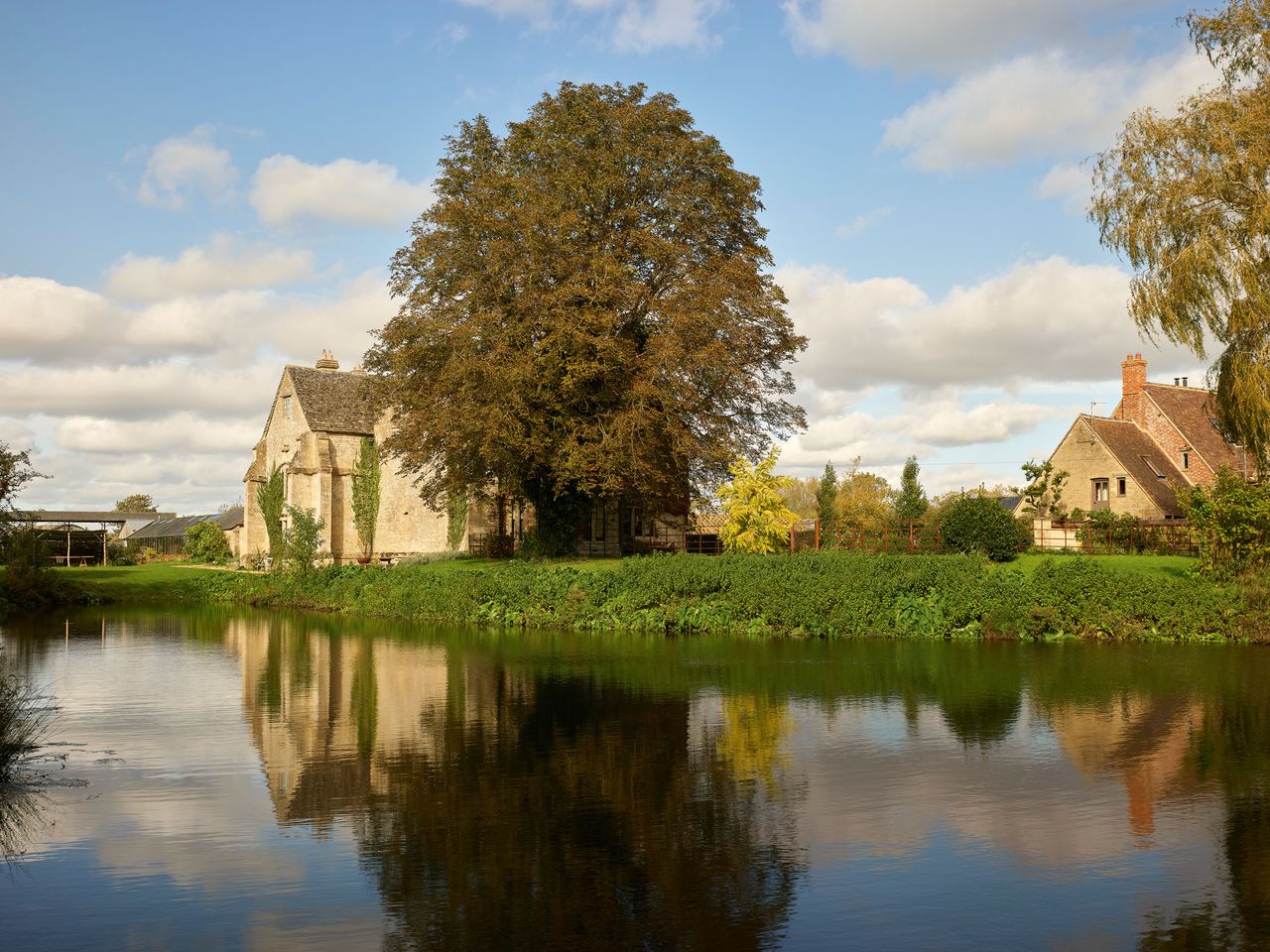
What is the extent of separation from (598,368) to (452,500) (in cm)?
1474

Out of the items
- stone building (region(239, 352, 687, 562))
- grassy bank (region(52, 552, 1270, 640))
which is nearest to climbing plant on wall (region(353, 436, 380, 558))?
→ stone building (region(239, 352, 687, 562))

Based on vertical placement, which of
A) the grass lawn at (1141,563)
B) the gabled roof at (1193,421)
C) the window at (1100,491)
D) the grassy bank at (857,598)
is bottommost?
the grassy bank at (857,598)

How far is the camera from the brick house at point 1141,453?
4528 cm

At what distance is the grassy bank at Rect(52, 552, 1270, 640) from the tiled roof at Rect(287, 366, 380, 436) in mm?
19659

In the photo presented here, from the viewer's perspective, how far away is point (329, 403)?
171ft

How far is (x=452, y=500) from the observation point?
45.0 m

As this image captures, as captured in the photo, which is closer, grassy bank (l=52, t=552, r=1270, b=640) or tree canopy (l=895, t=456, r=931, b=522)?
grassy bank (l=52, t=552, r=1270, b=640)

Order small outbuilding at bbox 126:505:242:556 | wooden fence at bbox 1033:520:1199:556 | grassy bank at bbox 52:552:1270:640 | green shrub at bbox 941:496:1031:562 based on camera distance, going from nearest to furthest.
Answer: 1. grassy bank at bbox 52:552:1270:640
2. green shrub at bbox 941:496:1031:562
3. wooden fence at bbox 1033:520:1199:556
4. small outbuilding at bbox 126:505:242:556

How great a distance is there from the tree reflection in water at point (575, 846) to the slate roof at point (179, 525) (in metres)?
70.7

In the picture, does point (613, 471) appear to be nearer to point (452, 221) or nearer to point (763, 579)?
point (763, 579)

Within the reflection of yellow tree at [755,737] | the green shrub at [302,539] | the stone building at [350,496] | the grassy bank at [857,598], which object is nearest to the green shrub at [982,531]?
the grassy bank at [857,598]

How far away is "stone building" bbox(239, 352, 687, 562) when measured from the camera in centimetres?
4412

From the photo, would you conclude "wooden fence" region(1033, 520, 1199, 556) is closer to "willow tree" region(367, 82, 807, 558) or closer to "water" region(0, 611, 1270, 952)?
"willow tree" region(367, 82, 807, 558)

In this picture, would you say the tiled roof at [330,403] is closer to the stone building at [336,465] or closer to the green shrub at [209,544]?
the stone building at [336,465]
